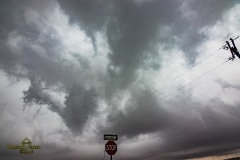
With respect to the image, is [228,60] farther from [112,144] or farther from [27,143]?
[27,143]

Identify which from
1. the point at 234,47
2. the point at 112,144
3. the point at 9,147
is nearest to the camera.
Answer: the point at 112,144

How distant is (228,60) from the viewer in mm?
28672

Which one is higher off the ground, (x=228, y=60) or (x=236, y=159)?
(x=228, y=60)

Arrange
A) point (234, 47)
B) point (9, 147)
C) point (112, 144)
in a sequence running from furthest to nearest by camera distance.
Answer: point (9, 147) < point (234, 47) < point (112, 144)

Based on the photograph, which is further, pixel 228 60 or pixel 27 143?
pixel 27 143

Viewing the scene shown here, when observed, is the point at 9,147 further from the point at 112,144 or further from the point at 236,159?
the point at 236,159

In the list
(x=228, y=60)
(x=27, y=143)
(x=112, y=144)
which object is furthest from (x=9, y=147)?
(x=228, y=60)

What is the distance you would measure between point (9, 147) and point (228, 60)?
243 ft

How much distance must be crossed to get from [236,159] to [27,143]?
71.9 meters

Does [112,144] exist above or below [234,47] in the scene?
below

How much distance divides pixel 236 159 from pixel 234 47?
66.8 m

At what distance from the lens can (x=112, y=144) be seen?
24.9 metres

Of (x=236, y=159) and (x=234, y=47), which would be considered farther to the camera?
(x=236, y=159)

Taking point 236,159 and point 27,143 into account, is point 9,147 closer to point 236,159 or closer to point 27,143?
point 27,143
